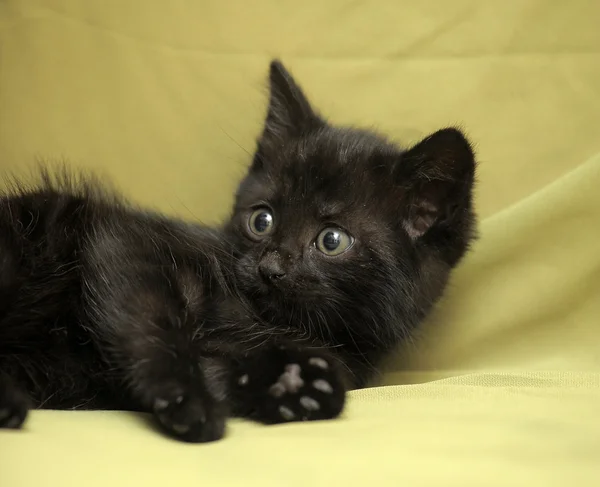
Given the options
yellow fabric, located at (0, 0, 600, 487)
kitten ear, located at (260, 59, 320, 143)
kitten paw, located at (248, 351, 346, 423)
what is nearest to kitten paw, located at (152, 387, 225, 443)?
kitten paw, located at (248, 351, 346, 423)

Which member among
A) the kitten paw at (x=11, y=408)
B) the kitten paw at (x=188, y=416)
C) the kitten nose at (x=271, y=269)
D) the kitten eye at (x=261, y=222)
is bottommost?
the kitten paw at (x=11, y=408)

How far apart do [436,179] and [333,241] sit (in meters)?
0.30

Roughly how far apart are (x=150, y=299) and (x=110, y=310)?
8 cm

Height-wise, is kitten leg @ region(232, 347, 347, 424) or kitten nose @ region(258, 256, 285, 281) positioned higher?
kitten nose @ region(258, 256, 285, 281)

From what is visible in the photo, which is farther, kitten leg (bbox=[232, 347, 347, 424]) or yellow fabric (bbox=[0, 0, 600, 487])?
yellow fabric (bbox=[0, 0, 600, 487])

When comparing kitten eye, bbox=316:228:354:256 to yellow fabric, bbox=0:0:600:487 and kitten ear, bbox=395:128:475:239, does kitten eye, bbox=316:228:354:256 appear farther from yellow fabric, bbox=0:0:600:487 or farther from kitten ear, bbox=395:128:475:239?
yellow fabric, bbox=0:0:600:487

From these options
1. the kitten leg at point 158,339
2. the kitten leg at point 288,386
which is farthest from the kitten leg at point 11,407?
the kitten leg at point 288,386

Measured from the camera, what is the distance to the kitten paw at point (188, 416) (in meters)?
1.10

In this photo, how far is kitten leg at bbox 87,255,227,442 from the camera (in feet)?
3.67

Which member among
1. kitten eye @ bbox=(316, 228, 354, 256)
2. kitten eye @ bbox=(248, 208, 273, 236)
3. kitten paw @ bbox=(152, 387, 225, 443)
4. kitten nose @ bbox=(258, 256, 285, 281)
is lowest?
kitten paw @ bbox=(152, 387, 225, 443)

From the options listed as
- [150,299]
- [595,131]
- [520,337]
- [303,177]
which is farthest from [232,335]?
[595,131]

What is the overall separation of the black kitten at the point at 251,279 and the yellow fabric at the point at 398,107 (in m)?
0.27

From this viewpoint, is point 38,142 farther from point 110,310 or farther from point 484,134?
point 484,134

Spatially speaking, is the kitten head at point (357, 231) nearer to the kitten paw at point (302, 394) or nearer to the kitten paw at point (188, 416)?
the kitten paw at point (302, 394)
